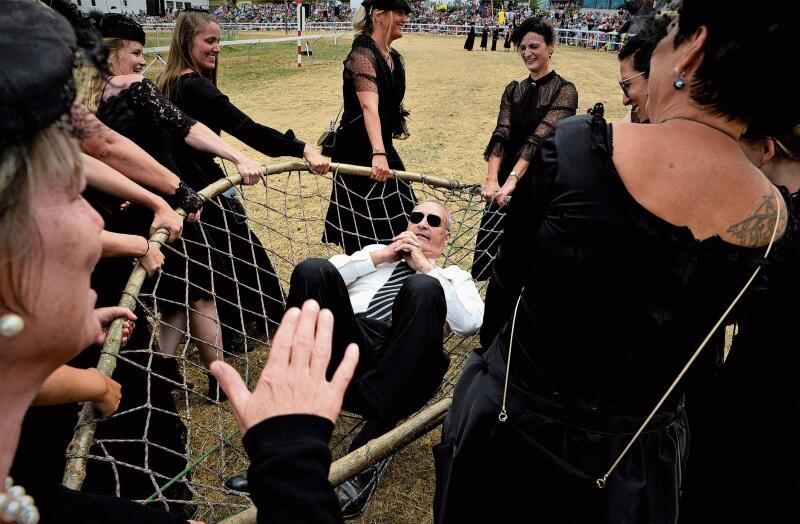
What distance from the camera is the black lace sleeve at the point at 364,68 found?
272 cm

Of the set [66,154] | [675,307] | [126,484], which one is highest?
[66,154]

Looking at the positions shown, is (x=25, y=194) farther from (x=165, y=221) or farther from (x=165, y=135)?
(x=165, y=135)

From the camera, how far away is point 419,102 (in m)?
10.2

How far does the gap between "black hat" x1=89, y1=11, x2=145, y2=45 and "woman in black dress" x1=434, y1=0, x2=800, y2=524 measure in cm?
181

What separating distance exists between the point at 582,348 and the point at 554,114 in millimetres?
2070

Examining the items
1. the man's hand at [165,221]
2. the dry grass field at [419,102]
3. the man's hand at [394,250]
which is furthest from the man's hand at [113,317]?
the man's hand at [394,250]

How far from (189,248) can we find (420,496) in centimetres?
135

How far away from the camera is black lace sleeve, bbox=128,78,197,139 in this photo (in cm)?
192

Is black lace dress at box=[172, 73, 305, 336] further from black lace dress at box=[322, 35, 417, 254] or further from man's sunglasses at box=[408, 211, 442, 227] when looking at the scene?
man's sunglasses at box=[408, 211, 442, 227]

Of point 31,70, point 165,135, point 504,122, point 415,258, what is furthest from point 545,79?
point 31,70

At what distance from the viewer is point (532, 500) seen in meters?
1.09

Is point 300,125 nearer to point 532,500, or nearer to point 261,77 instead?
point 261,77

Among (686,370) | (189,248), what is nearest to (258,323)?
(189,248)

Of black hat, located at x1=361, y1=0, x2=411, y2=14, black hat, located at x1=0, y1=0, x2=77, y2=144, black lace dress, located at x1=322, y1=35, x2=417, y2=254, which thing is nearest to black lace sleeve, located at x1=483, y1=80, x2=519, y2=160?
black lace dress, located at x1=322, y1=35, x2=417, y2=254
